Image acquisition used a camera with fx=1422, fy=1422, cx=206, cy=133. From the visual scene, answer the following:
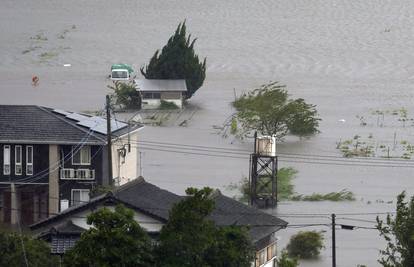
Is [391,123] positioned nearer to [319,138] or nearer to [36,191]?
[319,138]

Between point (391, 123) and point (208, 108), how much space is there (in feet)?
13.4

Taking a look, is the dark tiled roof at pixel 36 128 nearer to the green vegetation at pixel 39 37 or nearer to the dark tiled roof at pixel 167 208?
the dark tiled roof at pixel 167 208

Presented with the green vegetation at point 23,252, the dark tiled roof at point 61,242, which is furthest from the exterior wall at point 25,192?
the green vegetation at point 23,252

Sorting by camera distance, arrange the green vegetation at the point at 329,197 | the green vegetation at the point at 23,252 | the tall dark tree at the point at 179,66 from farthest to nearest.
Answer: the tall dark tree at the point at 179,66 → the green vegetation at the point at 329,197 → the green vegetation at the point at 23,252

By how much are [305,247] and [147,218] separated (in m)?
4.16

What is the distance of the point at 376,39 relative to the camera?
4303 centimetres

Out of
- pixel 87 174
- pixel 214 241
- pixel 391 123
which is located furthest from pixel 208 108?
pixel 214 241

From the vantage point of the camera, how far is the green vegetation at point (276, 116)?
2609cm

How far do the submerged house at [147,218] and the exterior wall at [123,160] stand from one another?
12.4ft

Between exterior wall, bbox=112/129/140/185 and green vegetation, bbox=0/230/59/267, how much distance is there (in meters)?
6.04

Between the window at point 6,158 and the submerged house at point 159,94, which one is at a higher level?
the submerged house at point 159,94

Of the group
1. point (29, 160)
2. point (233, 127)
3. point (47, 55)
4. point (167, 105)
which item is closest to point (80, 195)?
point (29, 160)

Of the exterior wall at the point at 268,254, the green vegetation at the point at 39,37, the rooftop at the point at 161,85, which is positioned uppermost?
the green vegetation at the point at 39,37

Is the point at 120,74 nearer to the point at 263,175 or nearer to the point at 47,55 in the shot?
the point at 47,55
